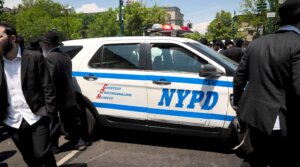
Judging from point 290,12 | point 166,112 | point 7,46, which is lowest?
point 166,112

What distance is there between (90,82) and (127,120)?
86 centimetres

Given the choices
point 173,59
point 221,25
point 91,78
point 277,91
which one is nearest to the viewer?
point 277,91

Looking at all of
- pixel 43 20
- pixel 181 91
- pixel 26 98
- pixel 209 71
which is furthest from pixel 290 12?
pixel 43 20

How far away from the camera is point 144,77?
4746mm

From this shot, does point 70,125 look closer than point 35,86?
No

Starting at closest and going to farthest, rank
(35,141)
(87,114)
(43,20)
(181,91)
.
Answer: (35,141)
(181,91)
(87,114)
(43,20)

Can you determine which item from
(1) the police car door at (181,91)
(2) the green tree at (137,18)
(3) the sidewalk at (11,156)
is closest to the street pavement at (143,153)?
(3) the sidewalk at (11,156)

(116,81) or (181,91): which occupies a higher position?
(116,81)

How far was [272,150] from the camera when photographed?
2.57 m

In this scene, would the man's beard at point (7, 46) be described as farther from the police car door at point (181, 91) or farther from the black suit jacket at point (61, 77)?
the police car door at point (181, 91)

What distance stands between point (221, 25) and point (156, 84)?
207ft

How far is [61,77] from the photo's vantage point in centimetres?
468

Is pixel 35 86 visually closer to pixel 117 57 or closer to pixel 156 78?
pixel 156 78

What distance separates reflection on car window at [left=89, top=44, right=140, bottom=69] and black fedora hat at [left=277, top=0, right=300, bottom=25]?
2707 mm
